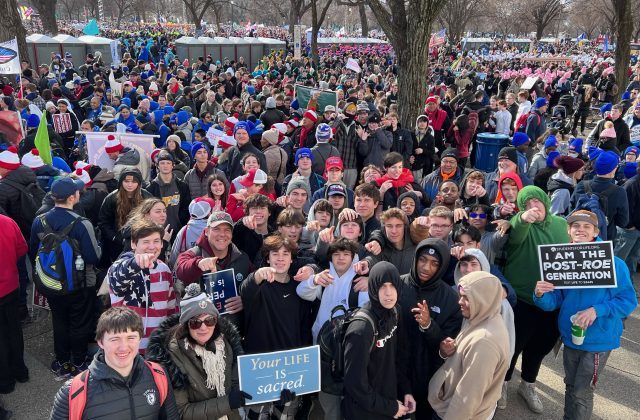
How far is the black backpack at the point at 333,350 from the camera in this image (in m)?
3.24

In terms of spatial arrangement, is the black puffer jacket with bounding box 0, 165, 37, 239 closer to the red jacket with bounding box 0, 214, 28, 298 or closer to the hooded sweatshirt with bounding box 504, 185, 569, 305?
the red jacket with bounding box 0, 214, 28, 298

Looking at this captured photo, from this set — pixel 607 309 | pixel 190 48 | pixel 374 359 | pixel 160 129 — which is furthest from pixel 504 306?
pixel 190 48

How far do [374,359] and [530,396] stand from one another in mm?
2197

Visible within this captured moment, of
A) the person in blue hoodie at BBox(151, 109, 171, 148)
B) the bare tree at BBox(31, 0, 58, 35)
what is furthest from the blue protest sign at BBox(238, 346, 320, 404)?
the bare tree at BBox(31, 0, 58, 35)

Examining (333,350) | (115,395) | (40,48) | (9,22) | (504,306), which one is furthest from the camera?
(40,48)

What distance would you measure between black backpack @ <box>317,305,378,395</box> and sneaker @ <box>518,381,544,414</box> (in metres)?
2.04

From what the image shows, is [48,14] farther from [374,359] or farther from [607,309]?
[607,309]

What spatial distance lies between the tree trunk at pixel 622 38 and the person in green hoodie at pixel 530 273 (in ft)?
43.4

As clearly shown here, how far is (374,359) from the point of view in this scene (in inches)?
123

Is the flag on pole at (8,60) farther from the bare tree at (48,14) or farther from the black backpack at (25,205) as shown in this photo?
the bare tree at (48,14)

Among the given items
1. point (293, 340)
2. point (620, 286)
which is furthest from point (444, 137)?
point (293, 340)

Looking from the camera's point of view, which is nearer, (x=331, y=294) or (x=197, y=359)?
(x=197, y=359)

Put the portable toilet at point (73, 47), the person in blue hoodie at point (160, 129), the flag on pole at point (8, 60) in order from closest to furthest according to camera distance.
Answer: the person in blue hoodie at point (160, 129)
the flag on pole at point (8, 60)
the portable toilet at point (73, 47)

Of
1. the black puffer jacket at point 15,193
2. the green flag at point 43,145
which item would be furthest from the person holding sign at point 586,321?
the green flag at point 43,145
